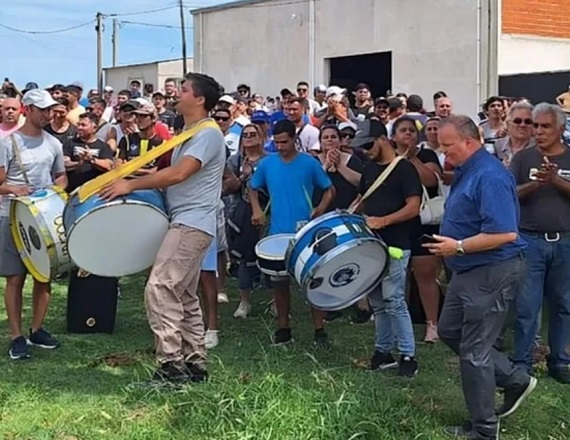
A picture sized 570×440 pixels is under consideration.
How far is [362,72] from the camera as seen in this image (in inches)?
997

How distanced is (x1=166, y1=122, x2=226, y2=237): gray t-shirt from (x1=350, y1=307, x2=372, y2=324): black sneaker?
2.64 metres

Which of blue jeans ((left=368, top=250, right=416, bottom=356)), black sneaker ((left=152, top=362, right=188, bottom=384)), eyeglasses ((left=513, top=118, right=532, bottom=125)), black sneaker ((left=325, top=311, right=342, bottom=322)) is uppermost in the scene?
eyeglasses ((left=513, top=118, right=532, bottom=125))

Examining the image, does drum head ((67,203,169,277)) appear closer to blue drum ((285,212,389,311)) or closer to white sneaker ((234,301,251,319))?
blue drum ((285,212,389,311))

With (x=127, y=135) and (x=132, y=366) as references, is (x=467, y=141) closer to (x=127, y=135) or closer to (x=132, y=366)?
(x=132, y=366)

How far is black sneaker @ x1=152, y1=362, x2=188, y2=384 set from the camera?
18.8 ft

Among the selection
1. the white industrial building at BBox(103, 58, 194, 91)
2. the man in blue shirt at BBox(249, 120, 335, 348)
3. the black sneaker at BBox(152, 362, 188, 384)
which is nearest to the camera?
the black sneaker at BBox(152, 362, 188, 384)

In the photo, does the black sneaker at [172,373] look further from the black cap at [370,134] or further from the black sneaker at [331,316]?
the black sneaker at [331,316]

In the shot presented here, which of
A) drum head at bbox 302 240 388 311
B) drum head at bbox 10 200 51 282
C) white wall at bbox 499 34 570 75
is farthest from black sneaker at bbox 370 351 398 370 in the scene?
white wall at bbox 499 34 570 75

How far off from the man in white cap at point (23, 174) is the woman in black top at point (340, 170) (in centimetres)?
223

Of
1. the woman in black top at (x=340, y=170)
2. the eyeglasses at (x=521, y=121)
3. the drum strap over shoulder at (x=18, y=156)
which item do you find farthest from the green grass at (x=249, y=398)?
the eyeglasses at (x=521, y=121)

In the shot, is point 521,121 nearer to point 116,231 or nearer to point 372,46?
point 116,231

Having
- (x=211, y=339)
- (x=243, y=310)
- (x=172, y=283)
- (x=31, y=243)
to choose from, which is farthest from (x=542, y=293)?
(x=31, y=243)

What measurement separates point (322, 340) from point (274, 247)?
0.94 meters

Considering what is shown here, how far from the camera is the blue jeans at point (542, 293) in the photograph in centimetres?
601
